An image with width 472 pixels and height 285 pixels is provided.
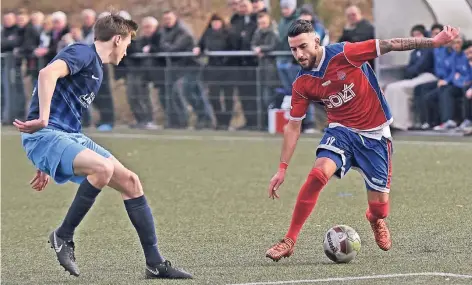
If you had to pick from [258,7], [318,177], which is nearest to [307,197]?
[318,177]

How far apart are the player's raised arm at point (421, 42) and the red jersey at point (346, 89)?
71 mm

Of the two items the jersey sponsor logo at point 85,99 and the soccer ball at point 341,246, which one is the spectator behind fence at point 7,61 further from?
the soccer ball at point 341,246

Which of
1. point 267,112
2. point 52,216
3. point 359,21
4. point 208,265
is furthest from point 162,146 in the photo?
point 208,265

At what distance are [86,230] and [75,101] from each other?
2.59m

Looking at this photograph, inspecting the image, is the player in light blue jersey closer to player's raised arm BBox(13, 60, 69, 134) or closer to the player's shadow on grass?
player's raised arm BBox(13, 60, 69, 134)

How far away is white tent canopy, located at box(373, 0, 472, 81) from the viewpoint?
1683 cm

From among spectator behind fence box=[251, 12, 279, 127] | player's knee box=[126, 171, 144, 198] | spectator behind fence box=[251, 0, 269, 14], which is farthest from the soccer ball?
spectator behind fence box=[251, 0, 269, 14]

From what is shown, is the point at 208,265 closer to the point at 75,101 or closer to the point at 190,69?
the point at 75,101

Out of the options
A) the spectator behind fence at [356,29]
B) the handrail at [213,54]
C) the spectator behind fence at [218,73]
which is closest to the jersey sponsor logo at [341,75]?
the spectator behind fence at [356,29]

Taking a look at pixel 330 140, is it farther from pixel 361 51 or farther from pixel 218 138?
pixel 218 138

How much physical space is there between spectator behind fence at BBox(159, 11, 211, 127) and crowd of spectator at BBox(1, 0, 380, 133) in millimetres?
16

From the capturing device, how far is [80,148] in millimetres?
7164

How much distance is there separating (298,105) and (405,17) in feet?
32.0

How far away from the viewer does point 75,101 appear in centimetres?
736
